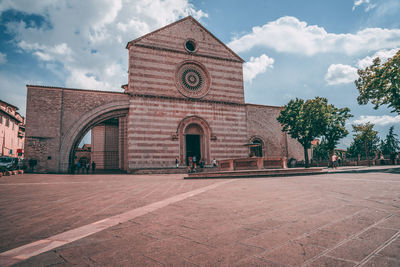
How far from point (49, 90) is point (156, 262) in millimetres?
20658

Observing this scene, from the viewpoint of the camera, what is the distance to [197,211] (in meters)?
3.95

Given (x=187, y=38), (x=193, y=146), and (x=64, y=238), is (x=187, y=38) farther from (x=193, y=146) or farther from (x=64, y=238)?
(x=64, y=238)

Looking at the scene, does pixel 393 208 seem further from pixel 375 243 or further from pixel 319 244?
pixel 319 244

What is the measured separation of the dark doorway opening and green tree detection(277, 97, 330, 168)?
33.8 feet

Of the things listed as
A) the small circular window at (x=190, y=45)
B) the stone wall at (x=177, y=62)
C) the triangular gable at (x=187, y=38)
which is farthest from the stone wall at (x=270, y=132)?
the small circular window at (x=190, y=45)

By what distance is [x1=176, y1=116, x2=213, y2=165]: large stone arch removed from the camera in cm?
2097

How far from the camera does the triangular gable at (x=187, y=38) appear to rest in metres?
21.2

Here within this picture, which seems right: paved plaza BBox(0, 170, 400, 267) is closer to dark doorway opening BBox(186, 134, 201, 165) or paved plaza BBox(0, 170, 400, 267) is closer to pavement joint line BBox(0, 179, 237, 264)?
pavement joint line BBox(0, 179, 237, 264)

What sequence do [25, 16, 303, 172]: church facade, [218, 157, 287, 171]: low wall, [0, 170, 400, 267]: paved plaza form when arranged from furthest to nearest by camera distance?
[25, 16, 303, 172]: church facade → [218, 157, 287, 171]: low wall → [0, 170, 400, 267]: paved plaza

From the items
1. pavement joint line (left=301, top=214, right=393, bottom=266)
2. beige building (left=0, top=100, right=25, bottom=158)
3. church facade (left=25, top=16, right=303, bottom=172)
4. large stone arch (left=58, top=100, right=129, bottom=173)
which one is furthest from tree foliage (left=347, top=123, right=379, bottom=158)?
beige building (left=0, top=100, right=25, bottom=158)

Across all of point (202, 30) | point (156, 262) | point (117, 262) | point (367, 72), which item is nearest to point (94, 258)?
point (117, 262)

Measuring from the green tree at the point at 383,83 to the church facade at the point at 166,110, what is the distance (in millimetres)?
10654

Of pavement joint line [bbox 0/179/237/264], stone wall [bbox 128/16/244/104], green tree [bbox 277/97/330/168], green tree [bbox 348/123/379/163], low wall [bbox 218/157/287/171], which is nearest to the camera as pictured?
pavement joint line [bbox 0/179/237/264]

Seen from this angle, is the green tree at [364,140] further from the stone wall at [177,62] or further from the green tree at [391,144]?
the stone wall at [177,62]
